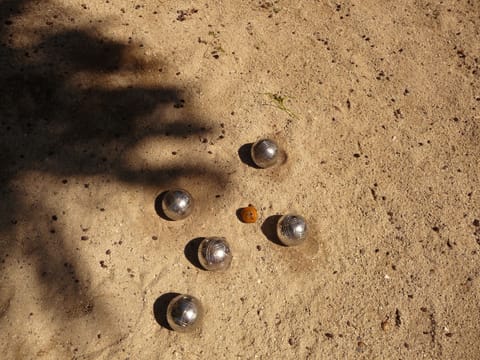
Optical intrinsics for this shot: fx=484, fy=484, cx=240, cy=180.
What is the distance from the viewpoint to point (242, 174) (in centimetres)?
475

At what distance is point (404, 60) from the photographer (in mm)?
5566

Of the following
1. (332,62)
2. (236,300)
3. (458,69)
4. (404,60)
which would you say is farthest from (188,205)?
(458,69)

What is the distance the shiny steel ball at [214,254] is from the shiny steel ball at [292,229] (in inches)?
19.6

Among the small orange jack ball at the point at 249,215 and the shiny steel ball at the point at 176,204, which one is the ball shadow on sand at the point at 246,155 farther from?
the shiny steel ball at the point at 176,204

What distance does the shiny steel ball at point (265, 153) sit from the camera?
458 centimetres

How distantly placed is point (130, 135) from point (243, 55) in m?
1.60

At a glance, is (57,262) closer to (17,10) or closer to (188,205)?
(188,205)

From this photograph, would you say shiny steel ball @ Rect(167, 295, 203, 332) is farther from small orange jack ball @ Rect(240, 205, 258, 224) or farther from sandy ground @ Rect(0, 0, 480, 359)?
small orange jack ball @ Rect(240, 205, 258, 224)

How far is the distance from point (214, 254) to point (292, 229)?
715mm

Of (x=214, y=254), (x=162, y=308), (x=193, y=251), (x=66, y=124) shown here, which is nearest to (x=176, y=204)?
(x=193, y=251)

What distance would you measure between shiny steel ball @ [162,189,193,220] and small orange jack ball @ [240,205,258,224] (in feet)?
1.62

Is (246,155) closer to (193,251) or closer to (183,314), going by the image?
(193,251)

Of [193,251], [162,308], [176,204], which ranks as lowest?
[162,308]

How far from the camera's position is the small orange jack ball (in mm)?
4453
